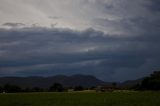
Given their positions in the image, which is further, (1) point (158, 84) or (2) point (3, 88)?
(2) point (3, 88)

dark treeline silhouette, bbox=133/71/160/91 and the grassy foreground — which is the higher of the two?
dark treeline silhouette, bbox=133/71/160/91

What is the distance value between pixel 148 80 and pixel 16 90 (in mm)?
50781

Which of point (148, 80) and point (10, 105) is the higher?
point (148, 80)

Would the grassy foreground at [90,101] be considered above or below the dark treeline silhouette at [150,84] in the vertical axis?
below

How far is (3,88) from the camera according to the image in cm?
14950

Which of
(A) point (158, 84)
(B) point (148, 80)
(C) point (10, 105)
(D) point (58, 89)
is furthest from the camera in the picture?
(D) point (58, 89)

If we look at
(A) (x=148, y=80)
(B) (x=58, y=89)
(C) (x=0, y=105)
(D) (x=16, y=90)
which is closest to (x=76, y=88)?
(B) (x=58, y=89)

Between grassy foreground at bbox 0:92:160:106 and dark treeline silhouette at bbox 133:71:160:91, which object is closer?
grassy foreground at bbox 0:92:160:106

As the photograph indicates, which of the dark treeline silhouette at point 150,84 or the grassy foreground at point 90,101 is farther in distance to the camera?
the dark treeline silhouette at point 150,84

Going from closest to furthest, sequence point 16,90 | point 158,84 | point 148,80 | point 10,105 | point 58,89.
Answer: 1. point 10,105
2. point 158,84
3. point 148,80
4. point 16,90
5. point 58,89

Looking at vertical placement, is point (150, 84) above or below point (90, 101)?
above

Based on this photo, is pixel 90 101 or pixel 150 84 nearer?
pixel 90 101

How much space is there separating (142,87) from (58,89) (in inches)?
1615

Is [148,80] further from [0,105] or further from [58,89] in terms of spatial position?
[0,105]
